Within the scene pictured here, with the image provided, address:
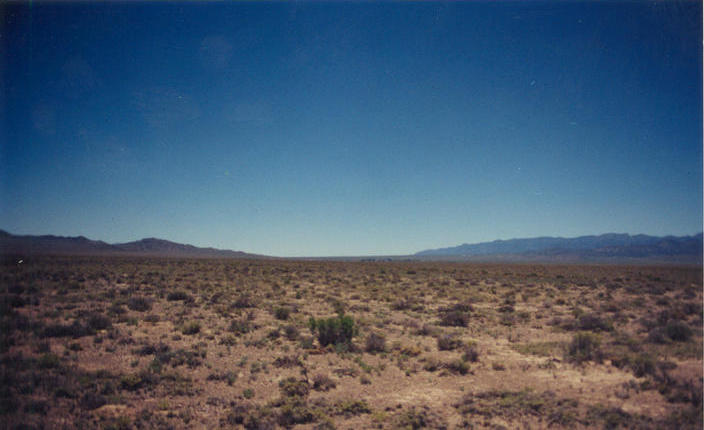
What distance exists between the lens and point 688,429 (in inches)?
256

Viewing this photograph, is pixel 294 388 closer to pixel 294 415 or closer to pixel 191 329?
pixel 294 415

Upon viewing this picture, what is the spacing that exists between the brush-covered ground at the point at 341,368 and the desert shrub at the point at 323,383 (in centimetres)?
4

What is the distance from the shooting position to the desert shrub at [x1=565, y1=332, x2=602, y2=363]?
35.5ft

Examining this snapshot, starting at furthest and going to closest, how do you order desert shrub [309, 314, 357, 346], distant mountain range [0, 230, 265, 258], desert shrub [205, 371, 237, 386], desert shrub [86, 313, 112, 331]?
distant mountain range [0, 230, 265, 258] < desert shrub [86, 313, 112, 331] < desert shrub [309, 314, 357, 346] < desert shrub [205, 371, 237, 386]

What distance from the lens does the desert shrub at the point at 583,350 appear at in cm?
1082

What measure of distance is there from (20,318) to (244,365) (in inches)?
441

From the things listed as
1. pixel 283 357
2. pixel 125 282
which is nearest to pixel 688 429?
pixel 283 357

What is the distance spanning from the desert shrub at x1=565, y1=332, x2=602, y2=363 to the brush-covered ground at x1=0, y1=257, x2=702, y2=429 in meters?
0.05

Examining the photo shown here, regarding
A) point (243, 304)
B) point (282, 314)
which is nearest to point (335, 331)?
point (282, 314)

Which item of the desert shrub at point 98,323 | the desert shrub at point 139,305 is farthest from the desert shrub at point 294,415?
the desert shrub at point 139,305

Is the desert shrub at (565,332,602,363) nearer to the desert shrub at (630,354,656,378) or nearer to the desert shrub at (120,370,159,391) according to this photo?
the desert shrub at (630,354,656,378)

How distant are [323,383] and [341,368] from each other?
148cm

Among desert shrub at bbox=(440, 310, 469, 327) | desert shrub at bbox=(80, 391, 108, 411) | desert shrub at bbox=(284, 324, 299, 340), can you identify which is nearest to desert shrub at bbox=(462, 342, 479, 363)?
desert shrub at bbox=(440, 310, 469, 327)

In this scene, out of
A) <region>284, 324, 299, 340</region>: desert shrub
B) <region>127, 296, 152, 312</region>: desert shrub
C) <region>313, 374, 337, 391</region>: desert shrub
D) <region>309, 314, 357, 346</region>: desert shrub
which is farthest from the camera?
<region>127, 296, 152, 312</region>: desert shrub
